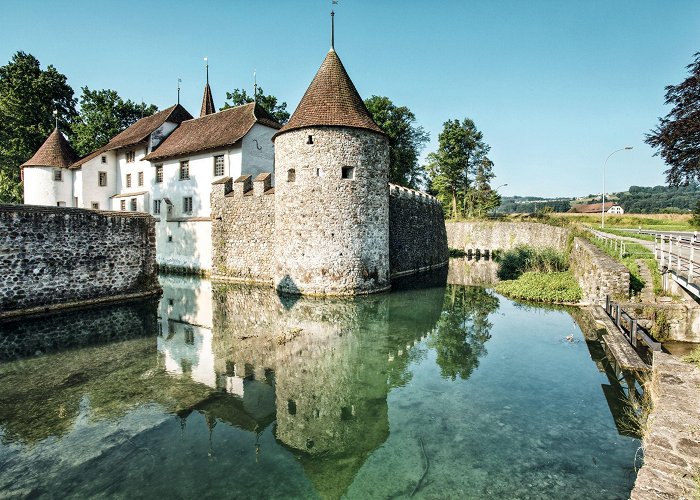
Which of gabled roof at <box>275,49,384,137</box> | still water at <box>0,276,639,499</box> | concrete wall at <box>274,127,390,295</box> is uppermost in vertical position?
gabled roof at <box>275,49,384,137</box>

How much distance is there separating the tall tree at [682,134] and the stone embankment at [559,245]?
18.8 ft

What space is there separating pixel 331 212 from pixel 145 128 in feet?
70.7

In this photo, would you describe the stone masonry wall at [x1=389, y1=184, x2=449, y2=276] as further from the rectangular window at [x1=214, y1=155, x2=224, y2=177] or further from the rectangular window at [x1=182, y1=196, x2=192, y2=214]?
the rectangular window at [x1=182, y1=196, x2=192, y2=214]

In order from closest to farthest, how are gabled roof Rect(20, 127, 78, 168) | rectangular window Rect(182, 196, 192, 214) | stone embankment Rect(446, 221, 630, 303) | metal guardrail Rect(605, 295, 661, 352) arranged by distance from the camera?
1. metal guardrail Rect(605, 295, 661, 352)
2. stone embankment Rect(446, 221, 630, 303)
3. rectangular window Rect(182, 196, 192, 214)
4. gabled roof Rect(20, 127, 78, 168)

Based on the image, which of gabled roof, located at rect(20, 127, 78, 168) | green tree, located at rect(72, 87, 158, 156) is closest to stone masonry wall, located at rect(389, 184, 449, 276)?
gabled roof, located at rect(20, 127, 78, 168)

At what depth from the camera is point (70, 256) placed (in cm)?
1576

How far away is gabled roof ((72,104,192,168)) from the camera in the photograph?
29.9m

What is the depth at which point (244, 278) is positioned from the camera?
2314 centimetres

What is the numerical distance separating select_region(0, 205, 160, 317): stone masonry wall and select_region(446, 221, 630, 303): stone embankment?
18081 millimetres

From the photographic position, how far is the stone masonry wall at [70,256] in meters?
14.2

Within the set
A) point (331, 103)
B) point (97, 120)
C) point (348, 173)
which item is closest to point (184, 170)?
point (331, 103)

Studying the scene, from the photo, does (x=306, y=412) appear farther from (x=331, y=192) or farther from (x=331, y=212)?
(x=331, y=192)

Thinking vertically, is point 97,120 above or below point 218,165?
above

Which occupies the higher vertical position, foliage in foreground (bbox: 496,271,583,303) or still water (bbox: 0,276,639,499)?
foliage in foreground (bbox: 496,271,583,303)
